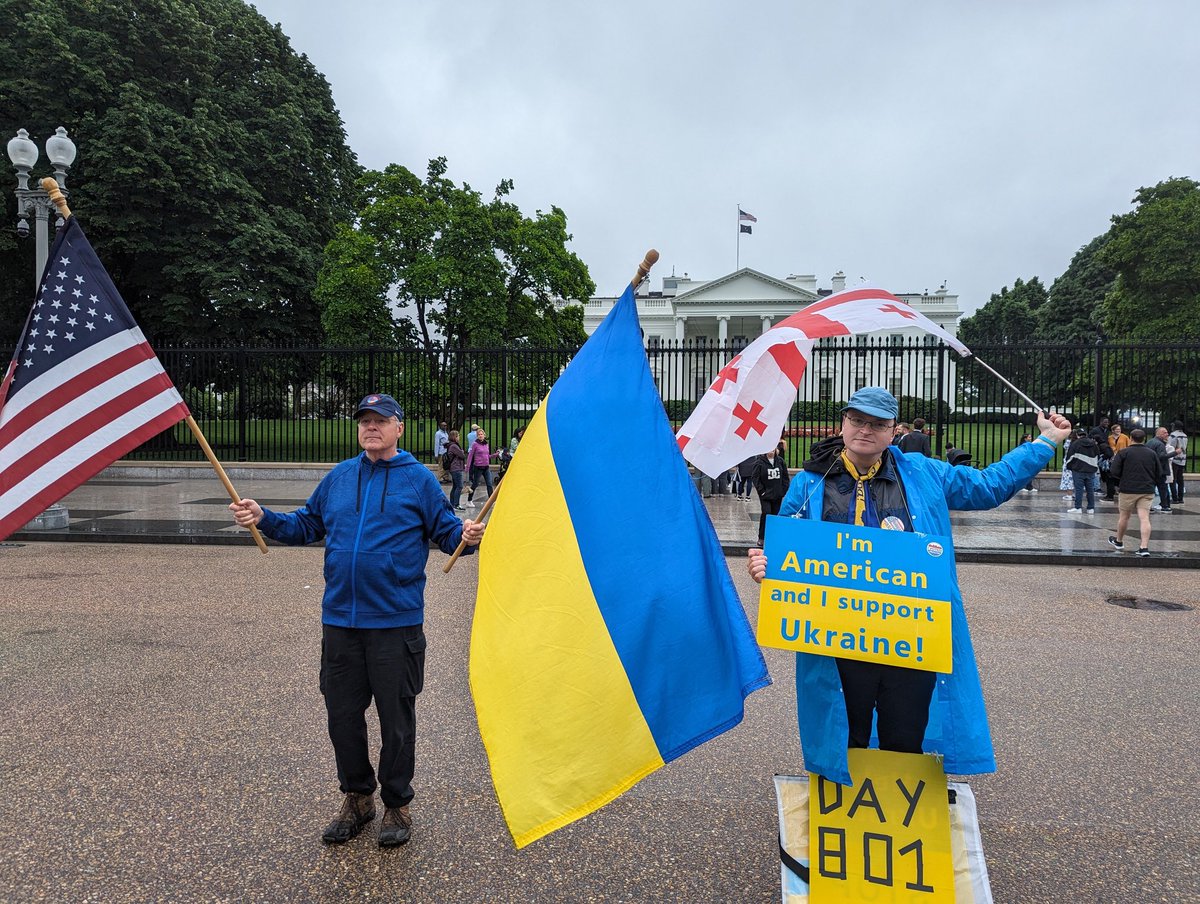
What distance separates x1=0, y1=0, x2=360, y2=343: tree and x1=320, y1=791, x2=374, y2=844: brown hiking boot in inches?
826

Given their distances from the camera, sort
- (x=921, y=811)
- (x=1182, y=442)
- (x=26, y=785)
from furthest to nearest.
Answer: (x=1182, y=442), (x=26, y=785), (x=921, y=811)

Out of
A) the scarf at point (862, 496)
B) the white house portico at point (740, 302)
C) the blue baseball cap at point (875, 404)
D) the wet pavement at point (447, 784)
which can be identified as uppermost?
the white house portico at point (740, 302)

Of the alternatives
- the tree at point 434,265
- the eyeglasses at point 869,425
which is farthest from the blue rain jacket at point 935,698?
the tree at point 434,265

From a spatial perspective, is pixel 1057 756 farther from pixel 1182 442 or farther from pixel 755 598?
pixel 1182 442

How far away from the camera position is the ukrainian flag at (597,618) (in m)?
2.53

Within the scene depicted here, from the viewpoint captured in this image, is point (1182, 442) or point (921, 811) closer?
point (921, 811)

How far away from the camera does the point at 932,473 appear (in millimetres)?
2844

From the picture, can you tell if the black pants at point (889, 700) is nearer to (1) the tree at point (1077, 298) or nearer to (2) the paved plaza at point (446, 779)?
(2) the paved plaza at point (446, 779)

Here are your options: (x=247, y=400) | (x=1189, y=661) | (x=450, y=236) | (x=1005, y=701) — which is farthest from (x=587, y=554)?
(x=450, y=236)

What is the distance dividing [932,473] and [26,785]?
3.97 m

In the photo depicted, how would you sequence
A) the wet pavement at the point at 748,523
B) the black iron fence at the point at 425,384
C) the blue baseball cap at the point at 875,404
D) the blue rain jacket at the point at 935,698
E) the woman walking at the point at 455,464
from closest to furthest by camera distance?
the blue rain jacket at the point at 935,698 → the blue baseball cap at the point at 875,404 → the wet pavement at the point at 748,523 → the woman walking at the point at 455,464 → the black iron fence at the point at 425,384

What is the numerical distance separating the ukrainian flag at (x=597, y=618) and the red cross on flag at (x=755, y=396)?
125 centimetres

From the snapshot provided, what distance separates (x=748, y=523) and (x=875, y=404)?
1067cm

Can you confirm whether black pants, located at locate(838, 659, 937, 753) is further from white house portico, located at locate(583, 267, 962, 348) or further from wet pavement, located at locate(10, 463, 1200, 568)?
white house portico, located at locate(583, 267, 962, 348)
